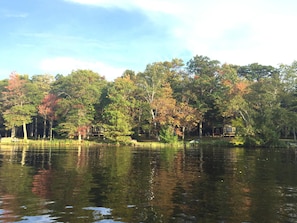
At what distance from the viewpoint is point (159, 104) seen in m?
66.1

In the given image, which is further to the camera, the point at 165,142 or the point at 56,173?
the point at 165,142

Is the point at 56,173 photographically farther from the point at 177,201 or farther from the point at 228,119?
the point at 228,119

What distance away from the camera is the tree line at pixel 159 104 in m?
60.1

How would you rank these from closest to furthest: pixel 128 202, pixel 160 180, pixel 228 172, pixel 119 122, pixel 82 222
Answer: pixel 82 222 → pixel 128 202 → pixel 160 180 → pixel 228 172 → pixel 119 122

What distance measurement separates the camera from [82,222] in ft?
33.2

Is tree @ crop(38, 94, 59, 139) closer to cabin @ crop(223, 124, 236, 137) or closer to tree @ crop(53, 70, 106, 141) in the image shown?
tree @ crop(53, 70, 106, 141)

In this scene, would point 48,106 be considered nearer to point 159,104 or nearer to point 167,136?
point 159,104

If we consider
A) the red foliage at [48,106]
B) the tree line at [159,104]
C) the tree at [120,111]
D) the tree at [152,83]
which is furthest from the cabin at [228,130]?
the red foliage at [48,106]

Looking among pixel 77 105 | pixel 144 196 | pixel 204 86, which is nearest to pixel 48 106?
pixel 77 105

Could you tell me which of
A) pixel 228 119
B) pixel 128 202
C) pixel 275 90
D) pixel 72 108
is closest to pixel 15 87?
pixel 72 108

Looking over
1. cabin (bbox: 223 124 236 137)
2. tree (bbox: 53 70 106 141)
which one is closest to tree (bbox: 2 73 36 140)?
tree (bbox: 53 70 106 141)

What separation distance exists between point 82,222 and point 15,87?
6359 centimetres

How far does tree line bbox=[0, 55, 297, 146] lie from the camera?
60125mm

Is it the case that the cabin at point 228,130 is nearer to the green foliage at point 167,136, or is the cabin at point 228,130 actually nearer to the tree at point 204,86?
Answer: the tree at point 204,86
